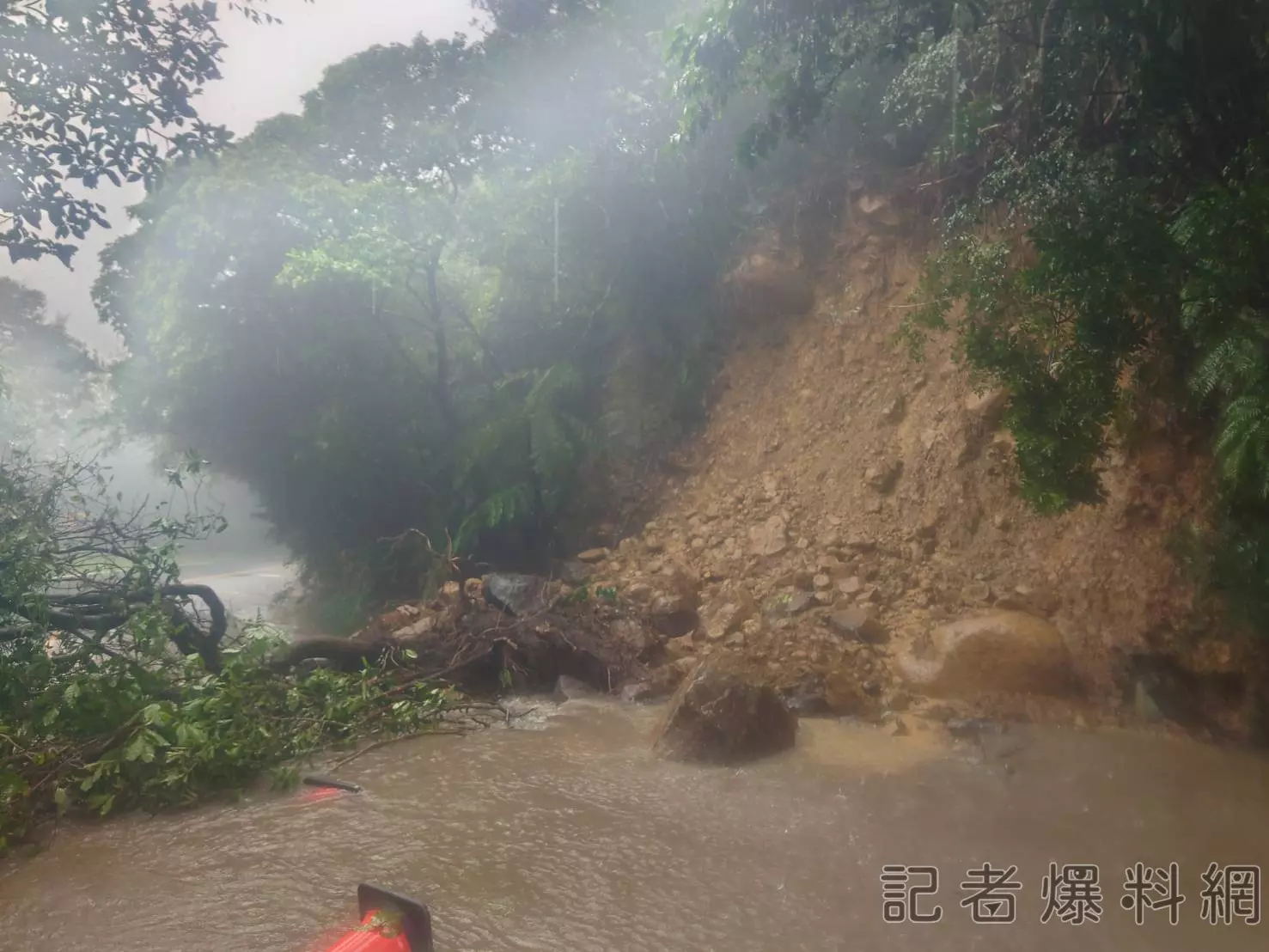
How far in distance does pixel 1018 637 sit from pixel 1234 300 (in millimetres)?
2699

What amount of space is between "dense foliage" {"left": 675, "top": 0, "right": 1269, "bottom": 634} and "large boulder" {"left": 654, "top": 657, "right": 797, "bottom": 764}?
2151 millimetres

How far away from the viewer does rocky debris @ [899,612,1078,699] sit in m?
5.93

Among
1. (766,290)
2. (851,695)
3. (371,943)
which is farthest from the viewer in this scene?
(766,290)

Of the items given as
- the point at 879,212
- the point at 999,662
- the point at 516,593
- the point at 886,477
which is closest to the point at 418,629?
the point at 516,593

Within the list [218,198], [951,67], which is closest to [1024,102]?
[951,67]

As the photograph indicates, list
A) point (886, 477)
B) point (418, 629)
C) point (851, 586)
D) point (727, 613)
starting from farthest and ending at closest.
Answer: point (886, 477), point (418, 629), point (727, 613), point (851, 586)

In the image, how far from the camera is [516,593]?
28.5ft

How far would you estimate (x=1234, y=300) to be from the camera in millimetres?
4320

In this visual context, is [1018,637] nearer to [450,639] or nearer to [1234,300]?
[1234,300]

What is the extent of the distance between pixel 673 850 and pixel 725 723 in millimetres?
1357

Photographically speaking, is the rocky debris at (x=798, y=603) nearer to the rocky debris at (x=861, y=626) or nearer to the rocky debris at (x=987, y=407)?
the rocky debris at (x=861, y=626)

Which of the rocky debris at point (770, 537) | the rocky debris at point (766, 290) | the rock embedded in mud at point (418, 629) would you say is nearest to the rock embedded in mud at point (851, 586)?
the rocky debris at point (770, 537)

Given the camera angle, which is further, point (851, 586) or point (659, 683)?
point (851, 586)

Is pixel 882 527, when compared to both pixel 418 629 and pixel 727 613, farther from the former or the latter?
pixel 418 629
